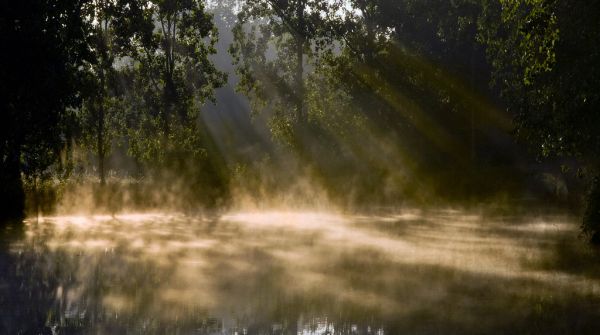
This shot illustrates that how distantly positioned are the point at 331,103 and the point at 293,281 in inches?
1817

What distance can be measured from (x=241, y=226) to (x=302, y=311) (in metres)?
13.2

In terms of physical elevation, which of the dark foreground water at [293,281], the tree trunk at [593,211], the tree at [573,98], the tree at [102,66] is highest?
the tree at [102,66]

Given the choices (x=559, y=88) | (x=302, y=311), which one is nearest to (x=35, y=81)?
(x=559, y=88)

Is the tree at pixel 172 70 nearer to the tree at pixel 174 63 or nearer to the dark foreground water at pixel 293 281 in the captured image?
the tree at pixel 174 63

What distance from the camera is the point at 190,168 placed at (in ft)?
112

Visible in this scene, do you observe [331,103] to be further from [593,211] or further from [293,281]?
[293,281]

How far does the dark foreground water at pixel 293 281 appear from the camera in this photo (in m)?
8.66

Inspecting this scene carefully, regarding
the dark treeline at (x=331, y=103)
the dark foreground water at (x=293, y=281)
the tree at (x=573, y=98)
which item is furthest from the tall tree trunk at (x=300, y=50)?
the tree at (x=573, y=98)

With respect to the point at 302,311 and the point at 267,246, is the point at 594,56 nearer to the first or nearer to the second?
the point at 267,246

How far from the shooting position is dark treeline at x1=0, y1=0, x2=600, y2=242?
60.8ft

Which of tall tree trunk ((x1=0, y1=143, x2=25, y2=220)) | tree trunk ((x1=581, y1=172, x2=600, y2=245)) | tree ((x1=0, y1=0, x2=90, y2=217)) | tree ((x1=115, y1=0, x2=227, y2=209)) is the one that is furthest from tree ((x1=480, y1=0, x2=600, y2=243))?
tree ((x1=115, y1=0, x2=227, y2=209))

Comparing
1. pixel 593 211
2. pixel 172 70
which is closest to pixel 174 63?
pixel 172 70

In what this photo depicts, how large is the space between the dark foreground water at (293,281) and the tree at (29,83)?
3.35m

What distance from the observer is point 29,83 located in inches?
A: 926
